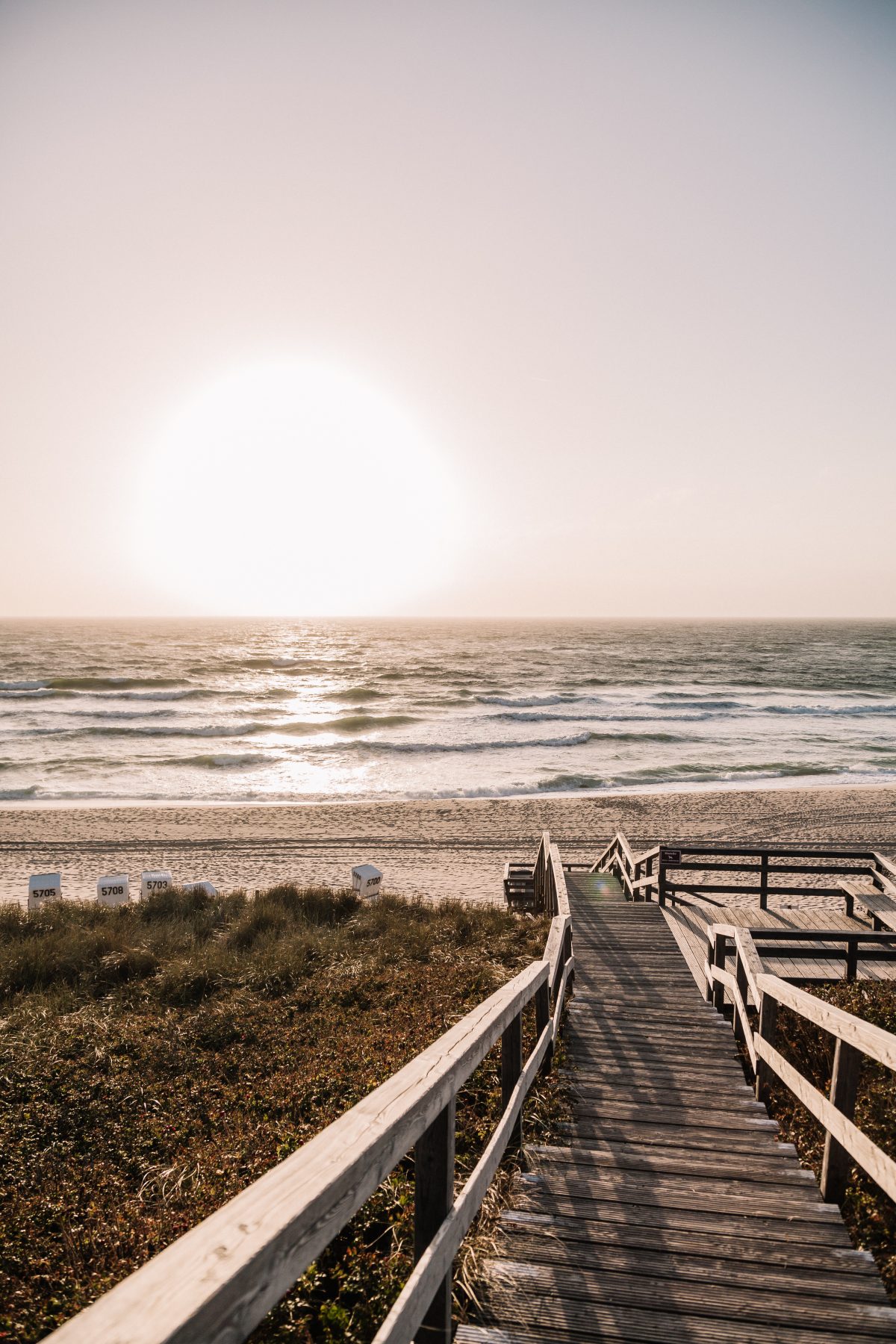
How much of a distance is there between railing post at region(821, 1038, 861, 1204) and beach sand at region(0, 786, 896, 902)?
46.1 feet

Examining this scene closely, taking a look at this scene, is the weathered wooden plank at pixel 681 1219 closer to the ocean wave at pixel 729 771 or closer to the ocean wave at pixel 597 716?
the ocean wave at pixel 729 771

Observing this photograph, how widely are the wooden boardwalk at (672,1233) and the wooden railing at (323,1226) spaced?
455 millimetres

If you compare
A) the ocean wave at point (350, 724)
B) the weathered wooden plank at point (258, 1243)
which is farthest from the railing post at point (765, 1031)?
the ocean wave at point (350, 724)

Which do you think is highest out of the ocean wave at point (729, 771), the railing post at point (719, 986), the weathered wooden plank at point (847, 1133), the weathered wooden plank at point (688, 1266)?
the weathered wooden plank at point (847, 1133)

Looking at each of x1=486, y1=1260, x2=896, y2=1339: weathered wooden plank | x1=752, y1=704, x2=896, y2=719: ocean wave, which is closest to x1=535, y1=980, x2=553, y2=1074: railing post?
x1=486, y1=1260, x2=896, y2=1339: weathered wooden plank

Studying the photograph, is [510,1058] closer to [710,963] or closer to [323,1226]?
[323,1226]

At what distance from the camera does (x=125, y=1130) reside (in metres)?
4.91

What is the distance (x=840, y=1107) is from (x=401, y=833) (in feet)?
67.4

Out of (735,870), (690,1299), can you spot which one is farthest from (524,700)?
(690,1299)

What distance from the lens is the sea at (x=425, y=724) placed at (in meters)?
31.2

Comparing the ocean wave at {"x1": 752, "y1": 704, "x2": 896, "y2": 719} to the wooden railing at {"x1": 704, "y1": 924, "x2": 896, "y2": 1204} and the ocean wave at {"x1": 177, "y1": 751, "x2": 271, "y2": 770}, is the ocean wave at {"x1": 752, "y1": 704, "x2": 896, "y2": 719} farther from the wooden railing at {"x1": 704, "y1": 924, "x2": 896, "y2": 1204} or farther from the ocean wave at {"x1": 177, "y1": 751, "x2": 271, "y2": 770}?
the wooden railing at {"x1": 704, "y1": 924, "x2": 896, "y2": 1204}

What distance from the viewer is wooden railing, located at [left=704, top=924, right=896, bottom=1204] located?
117 inches

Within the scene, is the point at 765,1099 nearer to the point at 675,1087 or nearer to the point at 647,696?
the point at 675,1087

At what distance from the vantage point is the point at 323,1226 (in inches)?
53.6
